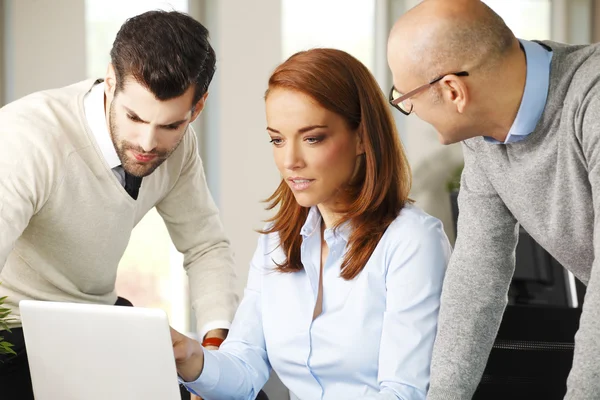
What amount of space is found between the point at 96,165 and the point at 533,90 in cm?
120

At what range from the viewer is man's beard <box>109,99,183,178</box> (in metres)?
2.09

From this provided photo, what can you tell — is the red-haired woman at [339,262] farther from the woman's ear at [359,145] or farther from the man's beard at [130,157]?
the man's beard at [130,157]

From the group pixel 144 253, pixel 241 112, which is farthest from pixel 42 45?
pixel 144 253

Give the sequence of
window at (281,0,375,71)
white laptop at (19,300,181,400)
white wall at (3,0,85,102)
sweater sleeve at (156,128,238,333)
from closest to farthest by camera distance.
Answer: white laptop at (19,300,181,400)
sweater sleeve at (156,128,238,333)
white wall at (3,0,85,102)
window at (281,0,375,71)

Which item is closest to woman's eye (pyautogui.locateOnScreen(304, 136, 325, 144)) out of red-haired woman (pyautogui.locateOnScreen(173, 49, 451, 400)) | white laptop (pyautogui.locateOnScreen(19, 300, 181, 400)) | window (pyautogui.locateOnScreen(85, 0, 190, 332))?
red-haired woman (pyautogui.locateOnScreen(173, 49, 451, 400))

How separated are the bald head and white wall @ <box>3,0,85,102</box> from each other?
10.9ft

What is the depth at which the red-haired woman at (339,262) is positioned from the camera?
1.70 meters

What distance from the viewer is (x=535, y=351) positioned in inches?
70.1

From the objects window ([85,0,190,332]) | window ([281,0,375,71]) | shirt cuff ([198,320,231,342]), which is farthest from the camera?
window ([281,0,375,71])

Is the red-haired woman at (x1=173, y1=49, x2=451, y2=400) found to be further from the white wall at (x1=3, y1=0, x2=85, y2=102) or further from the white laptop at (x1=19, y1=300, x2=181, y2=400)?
the white wall at (x1=3, y1=0, x2=85, y2=102)

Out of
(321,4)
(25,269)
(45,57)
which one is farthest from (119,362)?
(321,4)

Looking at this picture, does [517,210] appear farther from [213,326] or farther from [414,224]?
[213,326]

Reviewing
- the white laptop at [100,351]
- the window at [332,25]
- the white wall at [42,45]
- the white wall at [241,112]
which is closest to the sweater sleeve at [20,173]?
the white laptop at [100,351]

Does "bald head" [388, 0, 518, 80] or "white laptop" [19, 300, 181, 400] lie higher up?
"bald head" [388, 0, 518, 80]
